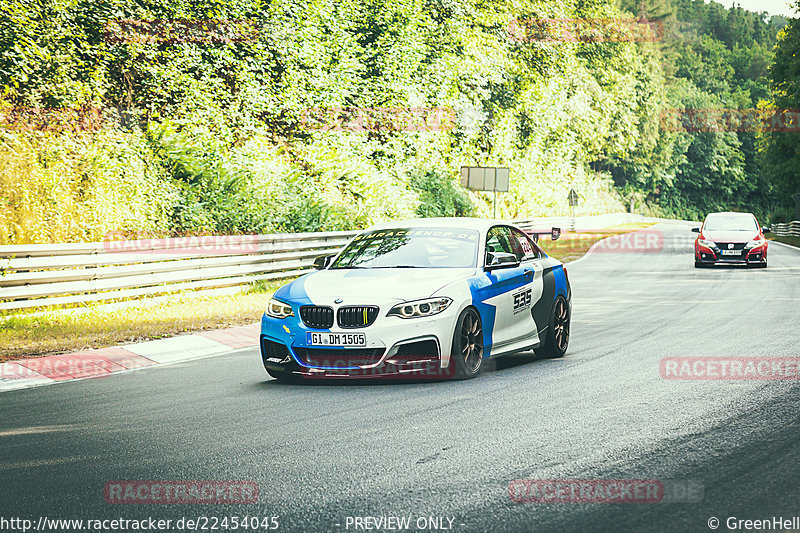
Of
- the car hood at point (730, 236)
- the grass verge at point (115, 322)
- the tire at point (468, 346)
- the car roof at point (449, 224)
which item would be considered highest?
the car roof at point (449, 224)

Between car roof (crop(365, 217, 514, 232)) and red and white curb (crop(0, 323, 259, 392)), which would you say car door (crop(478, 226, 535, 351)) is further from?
red and white curb (crop(0, 323, 259, 392))

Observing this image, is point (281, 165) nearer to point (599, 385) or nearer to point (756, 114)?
point (599, 385)

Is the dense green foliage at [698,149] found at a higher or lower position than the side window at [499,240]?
higher

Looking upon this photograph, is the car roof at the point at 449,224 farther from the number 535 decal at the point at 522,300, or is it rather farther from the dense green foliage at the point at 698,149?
the dense green foliage at the point at 698,149

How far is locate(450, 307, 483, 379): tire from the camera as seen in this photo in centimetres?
845

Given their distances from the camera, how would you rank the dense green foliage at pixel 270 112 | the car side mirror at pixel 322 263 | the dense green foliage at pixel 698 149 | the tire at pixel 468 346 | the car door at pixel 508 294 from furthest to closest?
the dense green foliage at pixel 698 149, the dense green foliage at pixel 270 112, the car side mirror at pixel 322 263, the car door at pixel 508 294, the tire at pixel 468 346

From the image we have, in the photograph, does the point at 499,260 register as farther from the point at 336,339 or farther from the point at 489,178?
the point at 489,178

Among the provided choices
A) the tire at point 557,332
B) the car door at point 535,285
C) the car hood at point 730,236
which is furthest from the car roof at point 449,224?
the car hood at point 730,236

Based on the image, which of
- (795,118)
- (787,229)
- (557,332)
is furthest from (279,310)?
(787,229)

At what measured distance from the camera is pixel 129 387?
8711 mm

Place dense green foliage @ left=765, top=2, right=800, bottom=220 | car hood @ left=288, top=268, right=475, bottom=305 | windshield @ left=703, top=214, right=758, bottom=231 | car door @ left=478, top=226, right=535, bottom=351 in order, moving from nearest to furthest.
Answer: car hood @ left=288, top=268, right=475, bottom=305, car door @ left=478, top=226, right=535, bottom=351, windshield @ left=703, top=214, right=758, bottom=231, dense green foliage @ left=765, top=2, right=800, bottom=220

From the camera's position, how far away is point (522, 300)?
31.8ft

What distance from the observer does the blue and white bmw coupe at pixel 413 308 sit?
26.9ft

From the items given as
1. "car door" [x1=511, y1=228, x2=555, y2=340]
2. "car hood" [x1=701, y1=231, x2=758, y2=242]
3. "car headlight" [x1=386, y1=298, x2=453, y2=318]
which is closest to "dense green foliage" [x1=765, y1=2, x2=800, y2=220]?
"car hood" [x1=701, y1=231, x2=758, y2=242]
